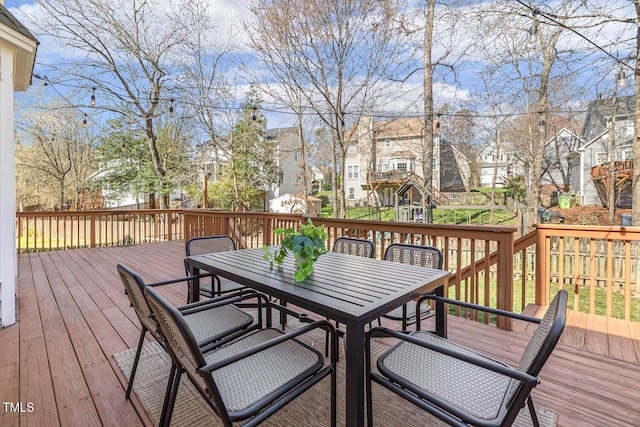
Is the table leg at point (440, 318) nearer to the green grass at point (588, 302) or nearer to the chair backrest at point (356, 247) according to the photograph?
the chair backrest at point (356, 247)

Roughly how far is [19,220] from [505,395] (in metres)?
8.62

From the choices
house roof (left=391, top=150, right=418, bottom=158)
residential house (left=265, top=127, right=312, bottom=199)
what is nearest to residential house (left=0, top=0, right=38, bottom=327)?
residential house (left=265, top=127, right=312, bottom=199)

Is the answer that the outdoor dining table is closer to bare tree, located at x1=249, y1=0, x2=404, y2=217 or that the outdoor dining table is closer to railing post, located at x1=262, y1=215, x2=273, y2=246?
railing post, located at x1=262, y1=215, x2=273, y2=246

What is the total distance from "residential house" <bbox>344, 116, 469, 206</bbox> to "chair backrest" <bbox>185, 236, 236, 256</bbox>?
1388 cm

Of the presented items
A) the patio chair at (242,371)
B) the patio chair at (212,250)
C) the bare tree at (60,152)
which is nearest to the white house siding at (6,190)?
the patio chair at (212,250)

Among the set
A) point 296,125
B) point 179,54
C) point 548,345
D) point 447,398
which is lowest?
point 447,398

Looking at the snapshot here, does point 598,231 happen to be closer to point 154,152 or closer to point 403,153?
point 154,152

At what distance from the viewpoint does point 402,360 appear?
150cm

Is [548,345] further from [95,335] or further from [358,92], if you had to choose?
[358,92]

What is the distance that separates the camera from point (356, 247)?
288 cm


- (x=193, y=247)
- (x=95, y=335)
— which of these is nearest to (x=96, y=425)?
(x=95, y=335)

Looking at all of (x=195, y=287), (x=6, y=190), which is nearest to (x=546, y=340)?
(x=195, y=287)

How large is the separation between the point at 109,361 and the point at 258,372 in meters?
1.48

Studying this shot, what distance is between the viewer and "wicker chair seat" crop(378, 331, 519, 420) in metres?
1.21
